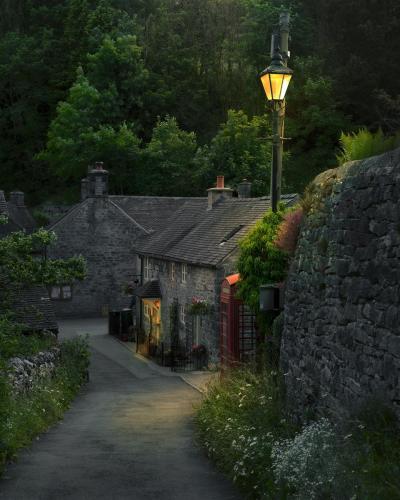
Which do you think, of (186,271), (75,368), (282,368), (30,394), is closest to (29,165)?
(186,271)

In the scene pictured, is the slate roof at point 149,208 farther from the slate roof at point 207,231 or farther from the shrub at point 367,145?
the shrub at point 367,145

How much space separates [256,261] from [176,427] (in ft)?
11.9

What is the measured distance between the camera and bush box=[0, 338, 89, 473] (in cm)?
1238

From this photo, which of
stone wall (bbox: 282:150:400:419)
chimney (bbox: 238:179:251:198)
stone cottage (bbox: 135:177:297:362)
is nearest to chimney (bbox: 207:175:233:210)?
stone cottage (bbox: 135:177:297:362)

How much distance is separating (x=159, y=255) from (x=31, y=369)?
559 inches

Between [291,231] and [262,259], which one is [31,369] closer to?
[262,259]

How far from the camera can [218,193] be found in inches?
1278

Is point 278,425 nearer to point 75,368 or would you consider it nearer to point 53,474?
point 53,474

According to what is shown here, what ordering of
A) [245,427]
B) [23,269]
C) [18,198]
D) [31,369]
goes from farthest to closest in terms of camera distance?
[18,198] → [23,269] → [31,369] → [245,427]

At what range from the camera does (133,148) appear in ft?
178

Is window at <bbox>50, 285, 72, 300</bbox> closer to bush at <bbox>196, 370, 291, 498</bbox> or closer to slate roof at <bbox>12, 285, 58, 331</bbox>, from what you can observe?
slate roof at <bbox>12, 285, 58, 331</bbox>

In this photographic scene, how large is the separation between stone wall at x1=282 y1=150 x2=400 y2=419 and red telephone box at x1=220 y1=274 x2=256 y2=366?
8036 millimetres

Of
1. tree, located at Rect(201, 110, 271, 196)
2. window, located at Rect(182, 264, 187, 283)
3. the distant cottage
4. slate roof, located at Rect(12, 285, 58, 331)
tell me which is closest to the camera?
slate roof, located at Rect(12, 285, 58, 331)

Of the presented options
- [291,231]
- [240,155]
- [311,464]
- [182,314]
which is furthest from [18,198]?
[311,464]
